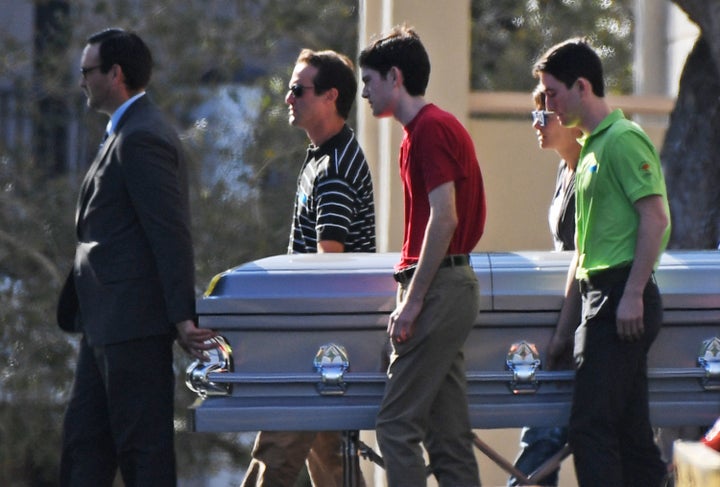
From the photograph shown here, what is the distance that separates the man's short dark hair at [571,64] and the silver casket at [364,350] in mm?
688

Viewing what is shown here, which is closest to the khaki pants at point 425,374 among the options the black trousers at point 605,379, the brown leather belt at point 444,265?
the brown leather belt at point 444,265

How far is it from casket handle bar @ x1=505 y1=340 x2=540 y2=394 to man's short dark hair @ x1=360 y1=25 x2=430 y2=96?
932mm

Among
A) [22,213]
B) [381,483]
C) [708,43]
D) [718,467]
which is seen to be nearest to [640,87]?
[708,43]

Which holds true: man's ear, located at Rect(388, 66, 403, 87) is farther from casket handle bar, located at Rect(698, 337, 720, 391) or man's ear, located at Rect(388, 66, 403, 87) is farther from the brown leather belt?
casket handle bar, located at Rect(698, 337, 720, 391)

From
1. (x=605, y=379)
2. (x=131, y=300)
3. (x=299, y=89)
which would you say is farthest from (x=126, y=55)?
(x=605, y=379)

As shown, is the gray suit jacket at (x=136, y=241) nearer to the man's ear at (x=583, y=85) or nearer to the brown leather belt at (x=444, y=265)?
the brown leather belt at (x=444, y=265)

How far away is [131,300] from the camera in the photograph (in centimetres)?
477

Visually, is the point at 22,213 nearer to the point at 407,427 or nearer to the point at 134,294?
the point at 134,294

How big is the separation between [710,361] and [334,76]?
1761mm

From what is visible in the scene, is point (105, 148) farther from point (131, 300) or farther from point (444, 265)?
point (444, 265)

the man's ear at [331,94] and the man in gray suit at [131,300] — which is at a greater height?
the man's ear at [331,94]

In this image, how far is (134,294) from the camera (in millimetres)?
4773

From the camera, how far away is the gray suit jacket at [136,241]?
4754mm

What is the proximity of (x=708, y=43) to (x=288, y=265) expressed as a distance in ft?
8.57
